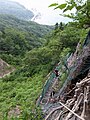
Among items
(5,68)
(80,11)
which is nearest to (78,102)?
(80,11)

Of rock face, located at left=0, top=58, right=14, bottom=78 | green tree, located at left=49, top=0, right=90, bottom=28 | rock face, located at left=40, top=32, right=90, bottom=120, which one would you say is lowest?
rock face, located at left=40, top=32, right=90, bottom=120

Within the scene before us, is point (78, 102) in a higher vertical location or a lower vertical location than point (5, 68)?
lower

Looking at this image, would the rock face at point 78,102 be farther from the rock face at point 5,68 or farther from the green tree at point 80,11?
the rock face at point 5,68

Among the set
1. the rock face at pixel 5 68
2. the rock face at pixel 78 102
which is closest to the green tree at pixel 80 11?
the rock face at pixel 78 102

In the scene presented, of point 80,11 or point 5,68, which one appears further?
point 5,68

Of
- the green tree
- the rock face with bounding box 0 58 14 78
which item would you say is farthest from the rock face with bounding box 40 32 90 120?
the rock face with bounding box 0 58 14 78

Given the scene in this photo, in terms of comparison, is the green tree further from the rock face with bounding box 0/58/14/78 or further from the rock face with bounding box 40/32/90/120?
the rock face with bounding box 0/58/14/78

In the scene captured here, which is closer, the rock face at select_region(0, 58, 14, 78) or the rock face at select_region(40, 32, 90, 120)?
the rock face at select_region(40, 32, 90, 120)

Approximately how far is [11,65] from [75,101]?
48910mm

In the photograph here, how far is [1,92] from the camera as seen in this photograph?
28.4 m

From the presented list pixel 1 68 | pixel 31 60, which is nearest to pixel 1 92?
pixel 31 60

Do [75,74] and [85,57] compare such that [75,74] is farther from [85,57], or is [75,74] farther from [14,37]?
[14,37]

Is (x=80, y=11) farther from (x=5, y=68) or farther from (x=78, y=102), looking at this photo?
(x=5, y=68)

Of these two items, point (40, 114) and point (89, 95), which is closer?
point (89, 95)
